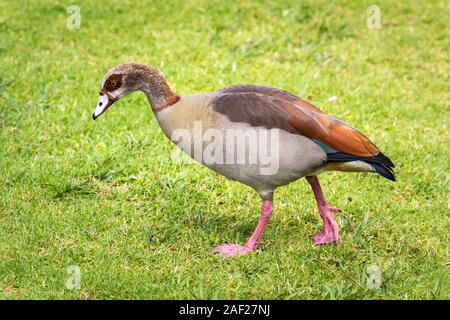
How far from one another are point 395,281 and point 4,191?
311 centimetres

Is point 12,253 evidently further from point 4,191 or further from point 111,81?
point 111,81

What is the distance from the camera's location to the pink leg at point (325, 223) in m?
5.50

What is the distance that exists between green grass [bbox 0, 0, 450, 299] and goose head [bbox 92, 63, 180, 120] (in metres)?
0.96

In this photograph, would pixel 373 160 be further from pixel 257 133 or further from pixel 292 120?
pixel 257 133

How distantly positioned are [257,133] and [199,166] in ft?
5.07

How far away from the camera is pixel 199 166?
258 inches

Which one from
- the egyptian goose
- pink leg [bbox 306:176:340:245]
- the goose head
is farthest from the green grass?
the goose head

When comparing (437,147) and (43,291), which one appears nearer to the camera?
(43,291)

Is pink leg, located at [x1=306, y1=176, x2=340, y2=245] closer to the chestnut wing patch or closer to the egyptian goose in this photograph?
the egyptian goose

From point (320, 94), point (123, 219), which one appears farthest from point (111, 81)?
point (320, 94)

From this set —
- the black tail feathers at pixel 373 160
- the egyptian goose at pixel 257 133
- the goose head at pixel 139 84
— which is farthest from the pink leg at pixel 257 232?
the goose head at pixel 139 84

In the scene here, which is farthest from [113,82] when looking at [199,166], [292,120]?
[199,166]
